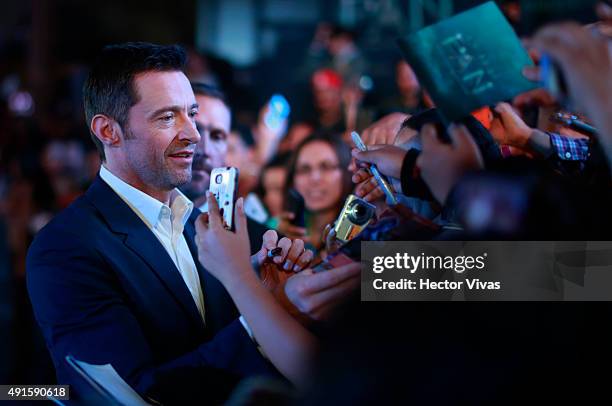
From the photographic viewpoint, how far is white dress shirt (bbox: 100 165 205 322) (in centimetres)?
238

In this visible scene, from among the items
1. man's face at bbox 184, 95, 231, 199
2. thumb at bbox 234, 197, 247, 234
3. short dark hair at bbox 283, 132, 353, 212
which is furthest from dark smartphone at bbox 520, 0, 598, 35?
thumb at bbox 234, 197, 247, 234

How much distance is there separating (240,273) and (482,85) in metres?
0.72

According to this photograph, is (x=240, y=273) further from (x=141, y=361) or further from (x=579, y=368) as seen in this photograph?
(x=579, y=368)

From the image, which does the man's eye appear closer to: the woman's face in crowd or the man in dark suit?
the woman's face in crowd

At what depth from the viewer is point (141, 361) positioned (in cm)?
199

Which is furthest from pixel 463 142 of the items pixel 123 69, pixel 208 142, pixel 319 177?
pixel 319 177

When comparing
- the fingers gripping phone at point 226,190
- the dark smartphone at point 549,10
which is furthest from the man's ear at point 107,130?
the dark smartphone at point 549,10

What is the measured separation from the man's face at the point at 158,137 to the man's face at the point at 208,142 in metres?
0.92

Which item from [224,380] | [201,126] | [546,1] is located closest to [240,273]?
[224,380]

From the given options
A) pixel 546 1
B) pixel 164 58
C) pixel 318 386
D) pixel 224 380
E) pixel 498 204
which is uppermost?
pixel 546 1

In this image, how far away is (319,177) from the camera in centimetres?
429

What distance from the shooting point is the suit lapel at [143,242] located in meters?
2.24

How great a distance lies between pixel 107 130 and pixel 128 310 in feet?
2.51

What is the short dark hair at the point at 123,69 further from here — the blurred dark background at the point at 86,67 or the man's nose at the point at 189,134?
the blurred dark background at the point at 86,67
